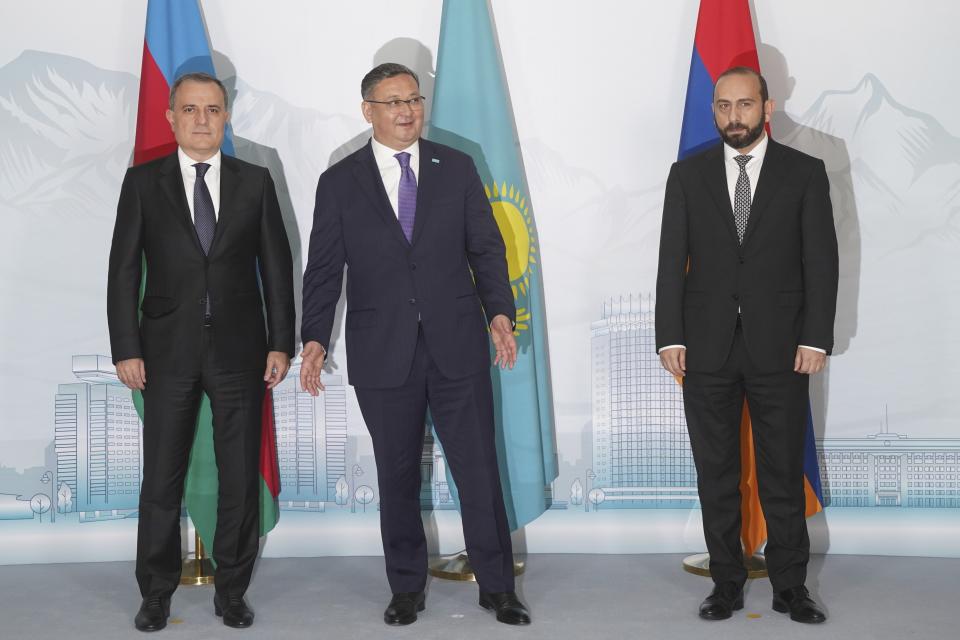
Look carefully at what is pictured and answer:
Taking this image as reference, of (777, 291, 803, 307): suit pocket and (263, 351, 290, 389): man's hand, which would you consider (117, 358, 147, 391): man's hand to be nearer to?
(263, 351, 290, 389): man's hand

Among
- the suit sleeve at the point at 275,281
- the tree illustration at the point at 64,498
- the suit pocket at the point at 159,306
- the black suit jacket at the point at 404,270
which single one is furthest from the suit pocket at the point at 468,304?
the tree illustration at the point at 64,498

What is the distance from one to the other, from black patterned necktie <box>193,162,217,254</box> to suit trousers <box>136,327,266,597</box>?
29cm

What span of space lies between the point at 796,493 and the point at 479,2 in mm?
2163

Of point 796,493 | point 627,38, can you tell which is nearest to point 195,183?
point 627,38

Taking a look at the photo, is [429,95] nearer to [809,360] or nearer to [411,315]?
[411,315]

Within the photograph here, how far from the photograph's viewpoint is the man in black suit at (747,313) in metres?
3.17

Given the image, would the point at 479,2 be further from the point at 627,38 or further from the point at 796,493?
the point at 796,493

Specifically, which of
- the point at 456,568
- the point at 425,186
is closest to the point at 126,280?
the point at 425,186

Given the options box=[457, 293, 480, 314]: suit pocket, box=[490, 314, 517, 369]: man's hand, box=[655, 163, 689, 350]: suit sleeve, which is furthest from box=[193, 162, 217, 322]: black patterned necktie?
box=[655, 163, 689, 350]: suit sleeve

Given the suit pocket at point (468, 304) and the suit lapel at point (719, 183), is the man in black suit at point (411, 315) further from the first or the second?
the suit lapel at point (719, 183)

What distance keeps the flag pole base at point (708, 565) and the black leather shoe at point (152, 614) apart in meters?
1.88

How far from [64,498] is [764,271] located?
9.61 ft

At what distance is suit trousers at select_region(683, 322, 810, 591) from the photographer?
320 centimetres

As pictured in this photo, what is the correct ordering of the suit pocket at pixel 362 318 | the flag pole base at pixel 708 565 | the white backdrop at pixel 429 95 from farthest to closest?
the white backdrop at pixel 429 95 < the flag pole base at pixel 708 565 < the suit pocket at pixel 362 318
